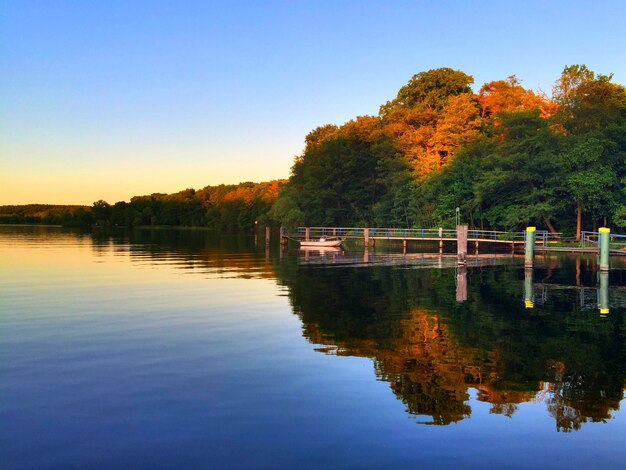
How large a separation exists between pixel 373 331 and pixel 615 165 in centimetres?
4793

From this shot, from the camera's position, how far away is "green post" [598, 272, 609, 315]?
2169 centimetres

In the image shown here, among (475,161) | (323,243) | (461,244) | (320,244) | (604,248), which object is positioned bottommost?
(320,244)

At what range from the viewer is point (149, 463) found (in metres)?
8.12

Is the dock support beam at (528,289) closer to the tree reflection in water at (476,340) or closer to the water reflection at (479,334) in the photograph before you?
the water reflection at (479,334)

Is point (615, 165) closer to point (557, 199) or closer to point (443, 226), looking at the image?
point (557, 199)

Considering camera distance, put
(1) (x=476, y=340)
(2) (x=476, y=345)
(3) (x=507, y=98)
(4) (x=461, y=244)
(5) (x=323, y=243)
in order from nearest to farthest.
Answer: (2) (x=476, y=345), (1) (x=476, y=340), (4) (x=461, y=244), (5) (x=323, y=243), (3) (x=507, y=98)

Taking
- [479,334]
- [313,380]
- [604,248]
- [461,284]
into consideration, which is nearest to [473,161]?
[604,248]

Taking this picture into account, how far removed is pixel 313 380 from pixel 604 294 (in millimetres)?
18526

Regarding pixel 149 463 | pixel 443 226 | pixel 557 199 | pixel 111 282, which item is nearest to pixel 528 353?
pixel 149 463

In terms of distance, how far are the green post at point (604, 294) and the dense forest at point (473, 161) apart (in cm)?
2237

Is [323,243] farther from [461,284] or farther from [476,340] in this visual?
[476,340]

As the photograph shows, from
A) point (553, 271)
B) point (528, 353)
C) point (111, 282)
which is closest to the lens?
point (528, 353)

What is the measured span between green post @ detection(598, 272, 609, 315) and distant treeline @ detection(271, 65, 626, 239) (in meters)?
22.3

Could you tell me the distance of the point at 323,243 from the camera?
2613 inches
